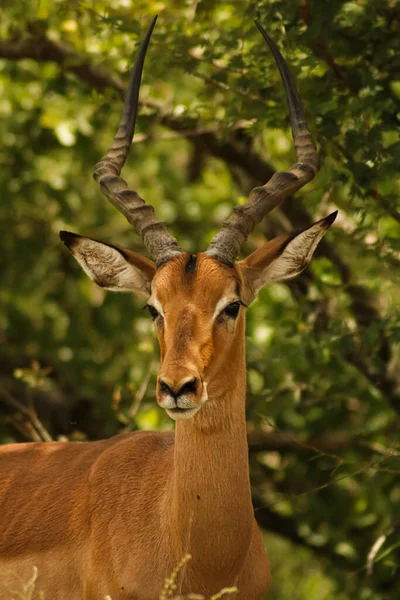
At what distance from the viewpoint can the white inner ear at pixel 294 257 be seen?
648 centimetres

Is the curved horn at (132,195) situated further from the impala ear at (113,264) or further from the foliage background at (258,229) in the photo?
the foliage background at (258,229)

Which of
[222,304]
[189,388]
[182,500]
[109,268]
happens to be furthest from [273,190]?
[182,500]

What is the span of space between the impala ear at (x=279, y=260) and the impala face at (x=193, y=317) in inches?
12.8

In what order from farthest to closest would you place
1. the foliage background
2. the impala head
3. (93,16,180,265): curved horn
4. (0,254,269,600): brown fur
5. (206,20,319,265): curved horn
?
the foliage background
(93,16,180,265): curved horn
(206,20,319,265): curved horn
(0,254,269,600): brown fur
the impala head

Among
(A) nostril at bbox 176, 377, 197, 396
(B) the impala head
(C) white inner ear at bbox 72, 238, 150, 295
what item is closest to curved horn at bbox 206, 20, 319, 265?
(B) the impala head

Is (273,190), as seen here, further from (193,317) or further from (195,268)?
(193,317)

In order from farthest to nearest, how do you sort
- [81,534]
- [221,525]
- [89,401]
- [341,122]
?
[89,401], [341,122], [81,534], [221,525]

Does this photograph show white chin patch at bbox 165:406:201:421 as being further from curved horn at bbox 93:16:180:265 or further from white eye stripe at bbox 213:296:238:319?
curved horn at bbox 93:16:180:265

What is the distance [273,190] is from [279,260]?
17.3 inches

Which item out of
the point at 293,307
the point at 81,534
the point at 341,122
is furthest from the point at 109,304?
the point at 81,534

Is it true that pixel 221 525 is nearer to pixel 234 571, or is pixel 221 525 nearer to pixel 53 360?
pixel 234 571

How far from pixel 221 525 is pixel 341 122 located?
3327 millimetres

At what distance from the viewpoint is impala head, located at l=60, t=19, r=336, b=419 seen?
5.70 meters

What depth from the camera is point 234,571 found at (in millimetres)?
6121
